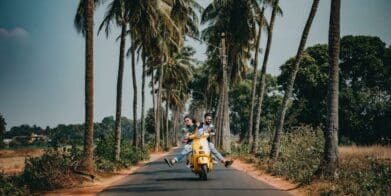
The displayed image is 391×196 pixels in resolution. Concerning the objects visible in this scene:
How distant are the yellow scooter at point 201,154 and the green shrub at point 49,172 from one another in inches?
149

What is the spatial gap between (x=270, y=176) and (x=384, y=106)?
30.6 m

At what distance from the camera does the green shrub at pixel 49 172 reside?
15297mm

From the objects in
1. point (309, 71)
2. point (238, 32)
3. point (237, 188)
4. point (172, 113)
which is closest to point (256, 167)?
point (237, 188)

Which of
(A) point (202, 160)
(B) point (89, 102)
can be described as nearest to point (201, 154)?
(A) point (202, 160)

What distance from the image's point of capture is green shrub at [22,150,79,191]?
15297mm

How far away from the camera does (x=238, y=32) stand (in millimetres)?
42094

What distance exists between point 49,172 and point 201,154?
4.50m

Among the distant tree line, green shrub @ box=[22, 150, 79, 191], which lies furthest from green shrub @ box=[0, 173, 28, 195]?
the distant tree line

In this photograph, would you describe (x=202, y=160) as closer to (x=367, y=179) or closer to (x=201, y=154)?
(x=201, y=154)

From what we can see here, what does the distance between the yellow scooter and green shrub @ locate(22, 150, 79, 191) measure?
12.5 feet

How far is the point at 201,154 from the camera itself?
16.2 m

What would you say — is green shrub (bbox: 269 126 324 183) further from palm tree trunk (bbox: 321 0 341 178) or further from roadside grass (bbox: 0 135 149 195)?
roadside grass (bbox: 0 135 149 195)

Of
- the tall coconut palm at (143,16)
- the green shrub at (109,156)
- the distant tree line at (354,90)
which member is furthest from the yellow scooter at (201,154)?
the distant tree line at (354,90)

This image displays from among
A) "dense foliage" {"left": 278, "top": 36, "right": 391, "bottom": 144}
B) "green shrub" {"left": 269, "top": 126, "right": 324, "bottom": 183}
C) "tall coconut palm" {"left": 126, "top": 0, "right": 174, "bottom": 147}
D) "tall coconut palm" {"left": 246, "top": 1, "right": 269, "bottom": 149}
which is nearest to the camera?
"green shrub" {"left": 269, "top": 126, "right": 324, "bottom": 183}
